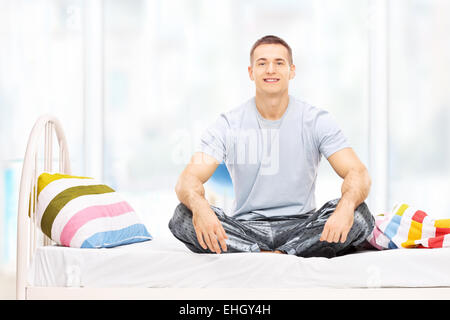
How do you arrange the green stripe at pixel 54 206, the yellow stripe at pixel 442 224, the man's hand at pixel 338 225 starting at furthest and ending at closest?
the green stripe at pixel 54 206 < the yellow stripe at pixel 442 224 < the man's hand at pixel 338 225

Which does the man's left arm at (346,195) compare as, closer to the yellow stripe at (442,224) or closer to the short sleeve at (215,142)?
→ the yellow stripe at (442,224)

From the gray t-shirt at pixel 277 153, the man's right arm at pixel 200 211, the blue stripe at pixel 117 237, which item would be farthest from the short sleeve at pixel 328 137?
the blue stripe at pixel 117 237

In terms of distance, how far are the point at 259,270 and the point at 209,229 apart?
5.6 inches

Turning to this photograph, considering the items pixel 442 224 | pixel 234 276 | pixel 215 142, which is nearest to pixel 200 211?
pixel 234 276

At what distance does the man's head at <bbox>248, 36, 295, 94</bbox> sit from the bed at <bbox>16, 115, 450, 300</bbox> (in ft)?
1.56

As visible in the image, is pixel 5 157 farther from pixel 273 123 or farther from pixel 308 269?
pixel 308 269

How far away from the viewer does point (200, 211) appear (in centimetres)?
119

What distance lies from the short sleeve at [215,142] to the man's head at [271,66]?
6.1 inches

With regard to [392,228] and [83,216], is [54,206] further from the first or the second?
[392,228]

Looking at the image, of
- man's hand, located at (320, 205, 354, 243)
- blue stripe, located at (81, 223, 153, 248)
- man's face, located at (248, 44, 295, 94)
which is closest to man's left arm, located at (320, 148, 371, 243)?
man's hand, located at (320, 205, 354, 243)

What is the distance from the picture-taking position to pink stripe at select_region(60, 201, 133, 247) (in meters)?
1.34

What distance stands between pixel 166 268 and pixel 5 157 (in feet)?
4.94

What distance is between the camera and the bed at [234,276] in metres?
1.18

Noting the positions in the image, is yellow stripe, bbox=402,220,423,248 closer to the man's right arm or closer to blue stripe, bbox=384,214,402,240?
blue stripe, bbox=384,214,402,240
